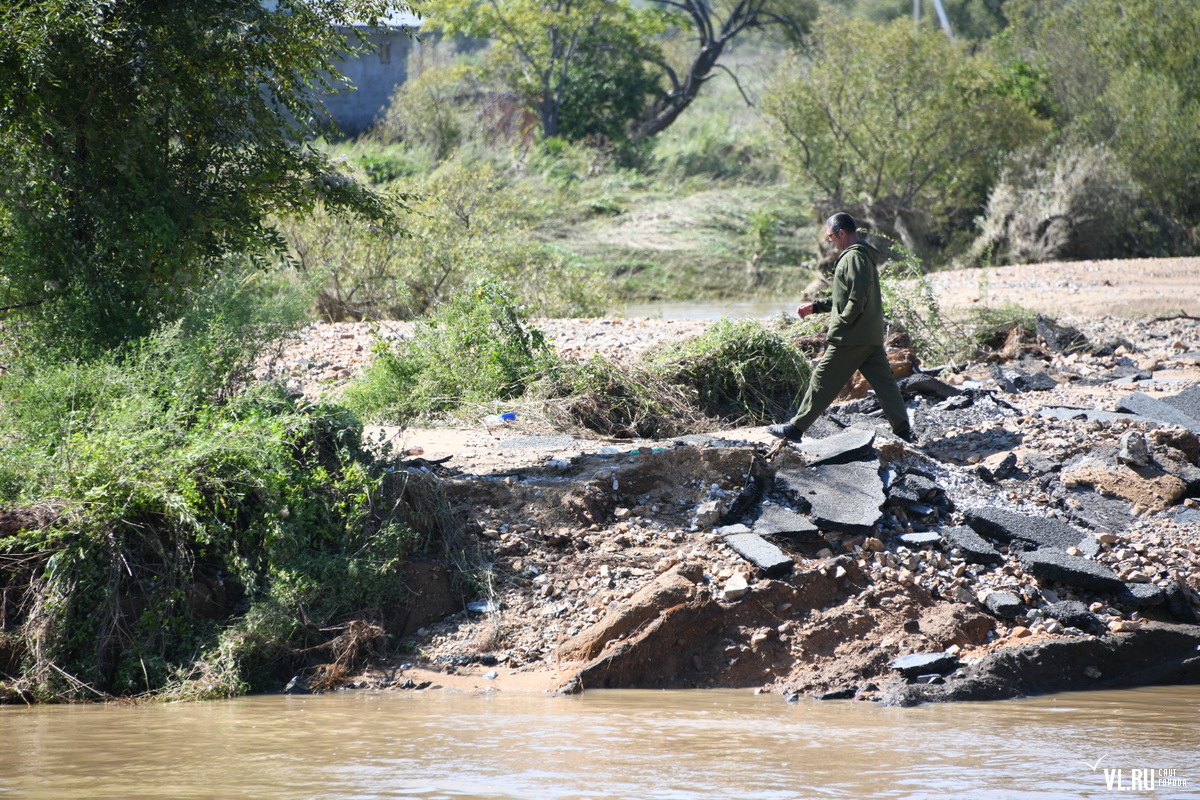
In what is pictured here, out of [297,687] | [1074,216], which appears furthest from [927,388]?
[1074,216]

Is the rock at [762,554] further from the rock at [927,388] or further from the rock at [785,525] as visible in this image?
the rock at [927,388]

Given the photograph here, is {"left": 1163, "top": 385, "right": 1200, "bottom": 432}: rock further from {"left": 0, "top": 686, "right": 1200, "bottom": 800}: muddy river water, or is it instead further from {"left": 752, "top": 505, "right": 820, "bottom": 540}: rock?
{"left": 752, "top": 505, "right": 820, "bottom": 540}: rock

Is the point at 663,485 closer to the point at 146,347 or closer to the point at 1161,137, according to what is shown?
the point at 146,347

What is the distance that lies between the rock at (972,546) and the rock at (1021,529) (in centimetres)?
9

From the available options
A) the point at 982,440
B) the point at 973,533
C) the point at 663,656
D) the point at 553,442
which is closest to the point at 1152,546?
the point at 973,533

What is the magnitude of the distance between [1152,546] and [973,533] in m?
1.03

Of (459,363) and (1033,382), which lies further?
(1033,382)

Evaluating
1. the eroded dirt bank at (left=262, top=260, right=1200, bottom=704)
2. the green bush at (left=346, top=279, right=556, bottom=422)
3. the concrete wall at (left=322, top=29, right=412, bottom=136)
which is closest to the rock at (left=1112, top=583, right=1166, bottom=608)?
the eroded dirt bank at (left=262, top=260, right=1200, bottom=704)

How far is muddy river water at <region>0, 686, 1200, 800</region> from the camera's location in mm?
3977

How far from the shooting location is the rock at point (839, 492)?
20.7 feet

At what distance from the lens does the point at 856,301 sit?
7203 mm

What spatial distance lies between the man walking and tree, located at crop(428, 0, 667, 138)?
76.7ft

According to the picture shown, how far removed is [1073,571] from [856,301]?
216 cm

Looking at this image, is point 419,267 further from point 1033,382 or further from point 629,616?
point 629,616
